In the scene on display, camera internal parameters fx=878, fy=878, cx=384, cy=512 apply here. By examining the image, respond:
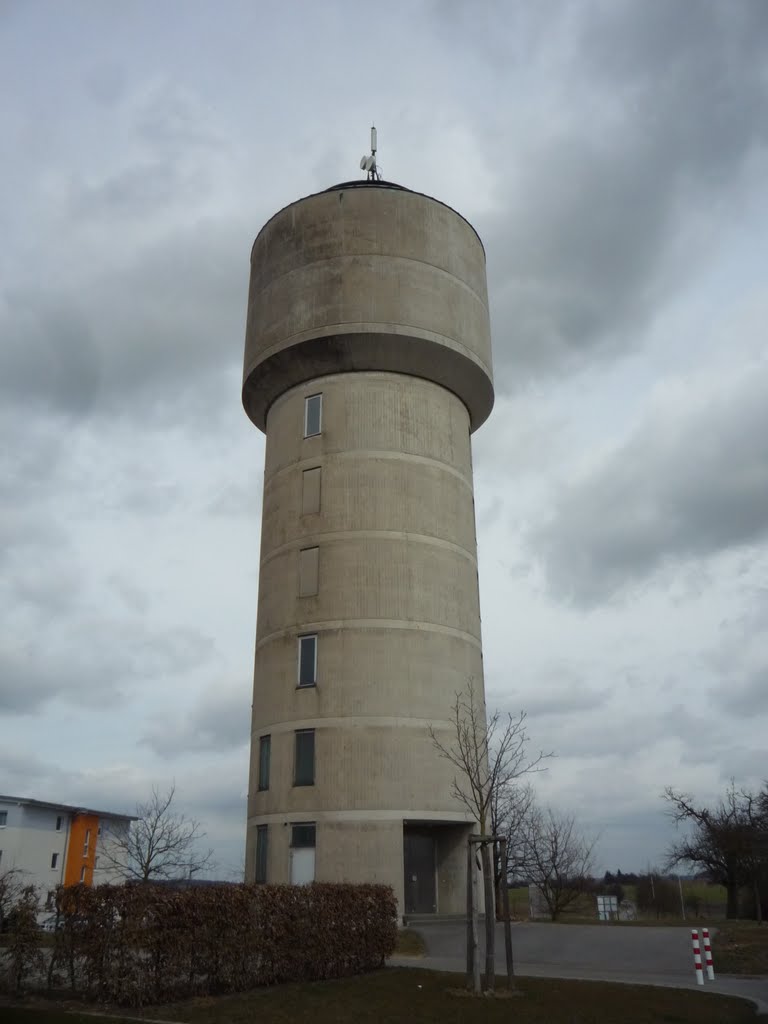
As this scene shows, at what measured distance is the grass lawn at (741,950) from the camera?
1744 centimetres

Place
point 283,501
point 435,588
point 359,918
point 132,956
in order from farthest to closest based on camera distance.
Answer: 1. point 283,501
2. point 435,588
3. point 359,918
4. point 132,956

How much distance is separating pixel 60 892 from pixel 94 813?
48.3 m

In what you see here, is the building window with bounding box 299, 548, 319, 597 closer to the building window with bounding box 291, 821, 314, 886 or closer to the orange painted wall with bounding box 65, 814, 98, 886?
the building window with bounding box 291, 821, 314, 886

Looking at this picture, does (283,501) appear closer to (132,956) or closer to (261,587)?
(261,587)

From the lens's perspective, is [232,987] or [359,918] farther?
[359,918]

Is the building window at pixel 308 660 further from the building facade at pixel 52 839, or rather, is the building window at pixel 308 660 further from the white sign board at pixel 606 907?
the building facade at pixel 52 839

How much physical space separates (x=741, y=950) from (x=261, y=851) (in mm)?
13039

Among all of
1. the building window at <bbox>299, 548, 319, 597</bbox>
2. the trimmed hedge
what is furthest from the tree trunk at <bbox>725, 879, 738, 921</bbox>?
the trimmed hedge

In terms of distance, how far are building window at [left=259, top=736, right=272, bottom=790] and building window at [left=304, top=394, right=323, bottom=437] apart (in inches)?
385

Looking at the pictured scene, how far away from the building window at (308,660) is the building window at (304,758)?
Answer: 1485mm

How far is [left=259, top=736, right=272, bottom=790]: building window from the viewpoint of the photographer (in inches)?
1030

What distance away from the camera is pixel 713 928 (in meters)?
22.1

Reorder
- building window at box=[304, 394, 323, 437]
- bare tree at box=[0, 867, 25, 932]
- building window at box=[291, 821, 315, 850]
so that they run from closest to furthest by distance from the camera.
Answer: bare tree at box=[0, 867, 25, 932]
building window at box=[291, 821, 315, 850]
building window at box=[304, 394, 323, 437]

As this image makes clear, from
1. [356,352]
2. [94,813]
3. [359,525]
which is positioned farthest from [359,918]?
[94,813]
